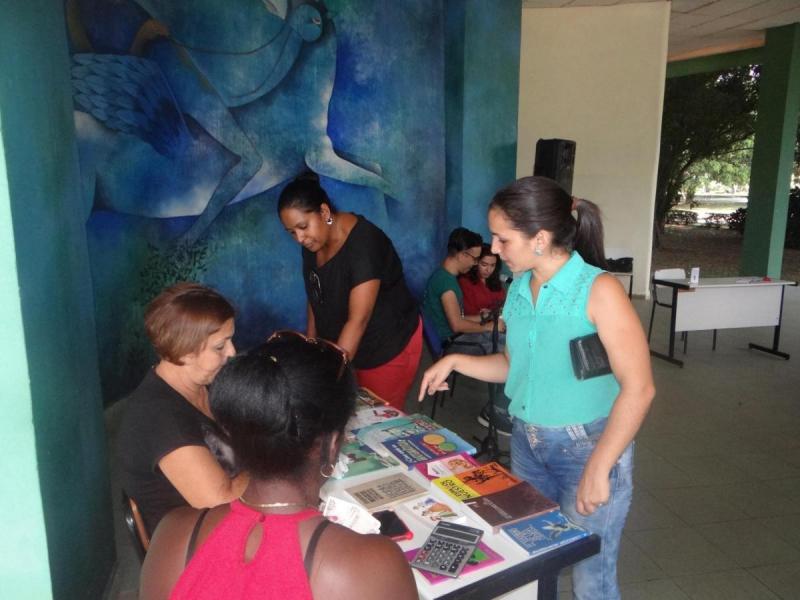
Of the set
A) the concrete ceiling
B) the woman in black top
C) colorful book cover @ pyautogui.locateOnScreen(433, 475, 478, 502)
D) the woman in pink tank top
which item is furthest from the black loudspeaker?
the woman in pink tank top

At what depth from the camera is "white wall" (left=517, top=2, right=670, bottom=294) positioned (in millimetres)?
7418

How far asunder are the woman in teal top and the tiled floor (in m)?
0.94

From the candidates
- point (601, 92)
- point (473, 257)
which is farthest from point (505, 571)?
point (601, 92)

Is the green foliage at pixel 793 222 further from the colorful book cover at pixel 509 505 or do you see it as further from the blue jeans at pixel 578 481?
the colorful book cover at pixel 509 505

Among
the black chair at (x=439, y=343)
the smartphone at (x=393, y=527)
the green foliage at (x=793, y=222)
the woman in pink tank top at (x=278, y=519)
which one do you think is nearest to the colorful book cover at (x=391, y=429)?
the smartphone at (x=393, y=527)

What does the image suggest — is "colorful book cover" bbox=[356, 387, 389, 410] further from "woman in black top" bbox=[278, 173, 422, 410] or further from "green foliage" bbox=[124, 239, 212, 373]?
"green foliage" bbox=[124, 239, 212, 373]

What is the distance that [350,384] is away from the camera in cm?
108

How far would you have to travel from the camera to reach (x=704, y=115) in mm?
13336

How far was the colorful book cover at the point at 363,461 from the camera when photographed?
1.76 metres

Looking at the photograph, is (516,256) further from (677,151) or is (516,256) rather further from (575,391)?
(677,151)

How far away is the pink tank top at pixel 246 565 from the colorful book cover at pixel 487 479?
0.80 m

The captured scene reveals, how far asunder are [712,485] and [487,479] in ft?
6.90

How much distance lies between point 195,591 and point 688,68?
1278cm

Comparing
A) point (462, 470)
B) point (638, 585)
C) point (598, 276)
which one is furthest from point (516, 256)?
point (638, 585)
